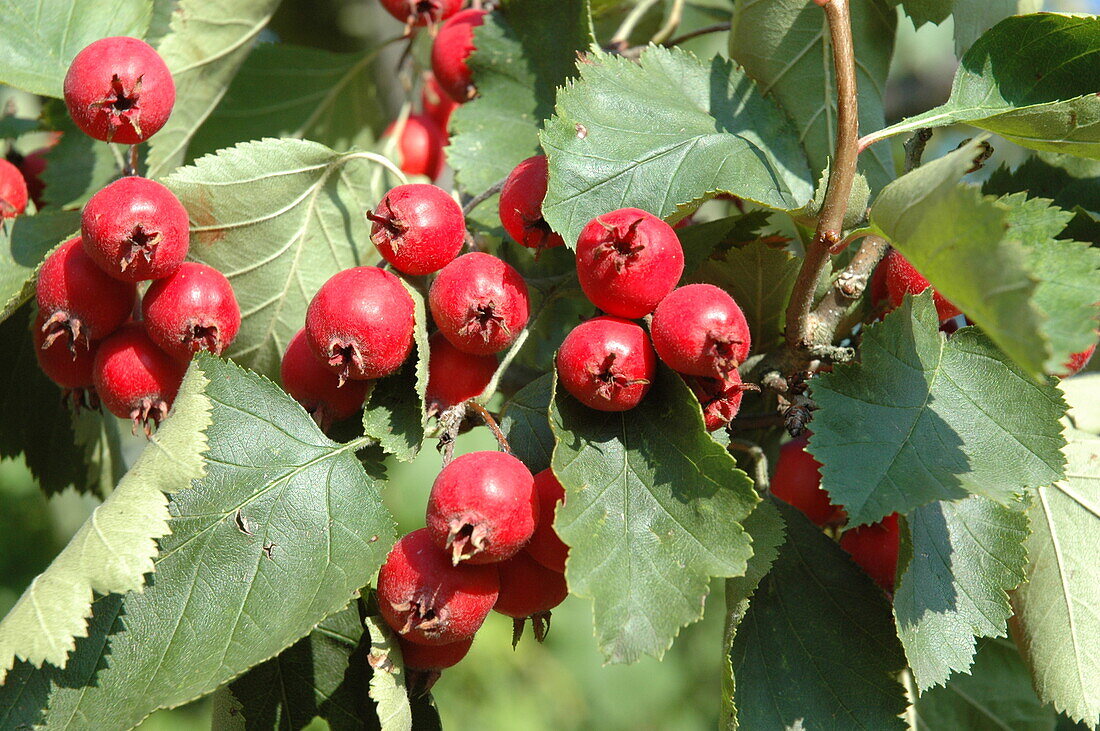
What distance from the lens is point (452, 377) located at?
4.03 ft

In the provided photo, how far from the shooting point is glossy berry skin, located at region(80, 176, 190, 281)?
3.91ft

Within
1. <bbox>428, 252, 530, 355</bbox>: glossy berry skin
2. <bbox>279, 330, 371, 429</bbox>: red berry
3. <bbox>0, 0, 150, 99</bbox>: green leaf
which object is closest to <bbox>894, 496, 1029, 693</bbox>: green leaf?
<bbox>428, 252, 530, 355</bbox>: glossy berry skin

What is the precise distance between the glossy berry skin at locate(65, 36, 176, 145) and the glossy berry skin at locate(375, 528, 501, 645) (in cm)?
77

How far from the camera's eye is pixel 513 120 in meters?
1.61

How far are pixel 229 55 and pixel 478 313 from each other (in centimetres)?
103

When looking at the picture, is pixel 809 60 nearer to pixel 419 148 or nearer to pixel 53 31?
pixel 419 148

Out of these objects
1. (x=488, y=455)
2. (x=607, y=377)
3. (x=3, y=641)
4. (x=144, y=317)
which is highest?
(x=607, y=377)

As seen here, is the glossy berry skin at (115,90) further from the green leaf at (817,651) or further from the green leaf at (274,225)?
the green leaf at (817,651)

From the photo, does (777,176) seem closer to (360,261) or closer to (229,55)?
(360,261)

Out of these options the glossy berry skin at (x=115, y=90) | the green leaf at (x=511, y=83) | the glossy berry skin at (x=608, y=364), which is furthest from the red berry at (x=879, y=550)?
the glossy berry skin at (x=115, y=90)

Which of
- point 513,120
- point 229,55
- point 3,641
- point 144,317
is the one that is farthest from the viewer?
point 229,55

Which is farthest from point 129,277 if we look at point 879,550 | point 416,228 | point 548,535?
point 879,550

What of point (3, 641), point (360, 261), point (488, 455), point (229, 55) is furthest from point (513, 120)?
point (3, 641)

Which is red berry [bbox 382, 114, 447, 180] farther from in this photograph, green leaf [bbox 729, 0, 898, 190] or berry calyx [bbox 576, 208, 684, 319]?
berry calyx [bbox 576, 208, 684, 319]
